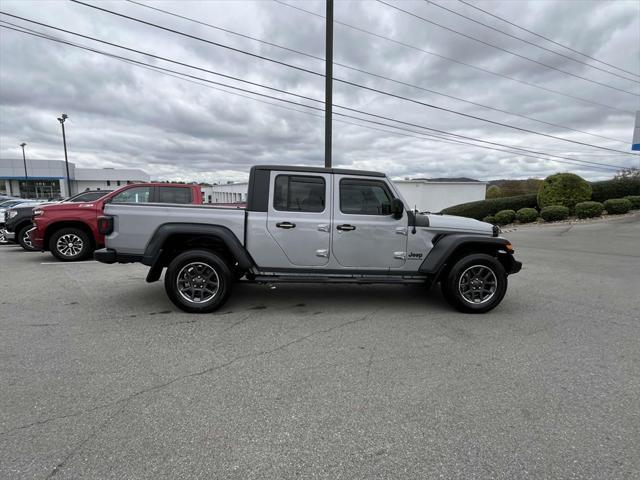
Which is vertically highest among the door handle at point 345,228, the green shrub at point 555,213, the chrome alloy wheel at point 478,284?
the door handle at point 345,228

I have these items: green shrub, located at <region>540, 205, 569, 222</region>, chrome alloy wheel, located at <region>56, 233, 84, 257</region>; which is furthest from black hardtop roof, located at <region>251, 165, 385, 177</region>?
green shrub, located at <region>540, 205, 569, 222</region>

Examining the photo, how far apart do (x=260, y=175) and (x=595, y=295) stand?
5.71 metres

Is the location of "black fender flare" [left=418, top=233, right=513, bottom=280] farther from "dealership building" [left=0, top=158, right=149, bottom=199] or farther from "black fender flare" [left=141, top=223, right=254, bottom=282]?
"dealership building" [left=0, top=158, right=149, bottom=199]

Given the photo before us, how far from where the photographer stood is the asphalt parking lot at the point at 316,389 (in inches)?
84.0

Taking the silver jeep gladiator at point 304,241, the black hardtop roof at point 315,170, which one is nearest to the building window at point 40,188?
the silver jeep gladiator at point 304,241

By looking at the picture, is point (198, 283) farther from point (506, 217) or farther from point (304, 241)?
point (506, 217)

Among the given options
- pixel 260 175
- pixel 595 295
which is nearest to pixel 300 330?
pixel 260 175

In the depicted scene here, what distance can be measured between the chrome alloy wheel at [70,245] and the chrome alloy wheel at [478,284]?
8.34 meters

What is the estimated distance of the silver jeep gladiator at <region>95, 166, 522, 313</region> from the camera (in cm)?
461

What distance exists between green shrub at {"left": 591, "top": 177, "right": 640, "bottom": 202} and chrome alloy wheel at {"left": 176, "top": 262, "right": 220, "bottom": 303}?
76.2 ft

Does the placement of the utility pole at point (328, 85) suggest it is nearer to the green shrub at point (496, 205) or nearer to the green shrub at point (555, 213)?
the green shrub at point (555, 213)

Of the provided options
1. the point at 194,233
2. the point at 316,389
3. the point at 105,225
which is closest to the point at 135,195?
the point at 105,225

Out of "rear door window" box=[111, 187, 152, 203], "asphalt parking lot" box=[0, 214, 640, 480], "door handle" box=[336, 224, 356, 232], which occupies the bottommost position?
"asphalt parking lot" box=[0, 214, 640, 480]

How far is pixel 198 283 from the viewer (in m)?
4.70
